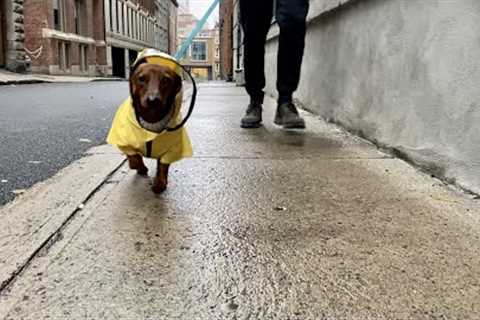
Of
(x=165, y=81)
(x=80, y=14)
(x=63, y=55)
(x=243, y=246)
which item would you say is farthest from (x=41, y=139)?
(x=80, y=14)

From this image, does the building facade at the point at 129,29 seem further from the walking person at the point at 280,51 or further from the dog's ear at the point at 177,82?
the dog's ear at the point at 177,82

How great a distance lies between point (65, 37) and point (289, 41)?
659 inches

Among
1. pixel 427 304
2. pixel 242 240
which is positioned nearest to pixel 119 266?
pixel 242 240

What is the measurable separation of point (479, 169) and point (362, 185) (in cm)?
36

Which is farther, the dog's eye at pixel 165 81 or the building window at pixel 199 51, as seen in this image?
the building window at pixel 199 51

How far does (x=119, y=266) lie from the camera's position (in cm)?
98

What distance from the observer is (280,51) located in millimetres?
2664

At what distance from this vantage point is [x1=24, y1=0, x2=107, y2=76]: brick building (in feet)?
50.4

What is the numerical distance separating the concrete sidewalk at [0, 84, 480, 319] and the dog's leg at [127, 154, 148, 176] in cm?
3

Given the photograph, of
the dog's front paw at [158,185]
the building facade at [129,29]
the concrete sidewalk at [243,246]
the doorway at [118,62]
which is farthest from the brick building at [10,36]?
the dog's front paw at [158,185]

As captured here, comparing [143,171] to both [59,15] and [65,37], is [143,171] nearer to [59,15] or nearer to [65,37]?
[65,37]

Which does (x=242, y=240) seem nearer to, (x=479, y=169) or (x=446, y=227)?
(x=446, y=227)

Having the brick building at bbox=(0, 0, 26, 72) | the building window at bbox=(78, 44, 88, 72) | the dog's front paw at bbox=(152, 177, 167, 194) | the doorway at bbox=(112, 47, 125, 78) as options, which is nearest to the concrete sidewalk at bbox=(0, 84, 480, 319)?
the dog's front paw at bbox=(152, 177, 167, 194)

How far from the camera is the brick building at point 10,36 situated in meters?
14.3
